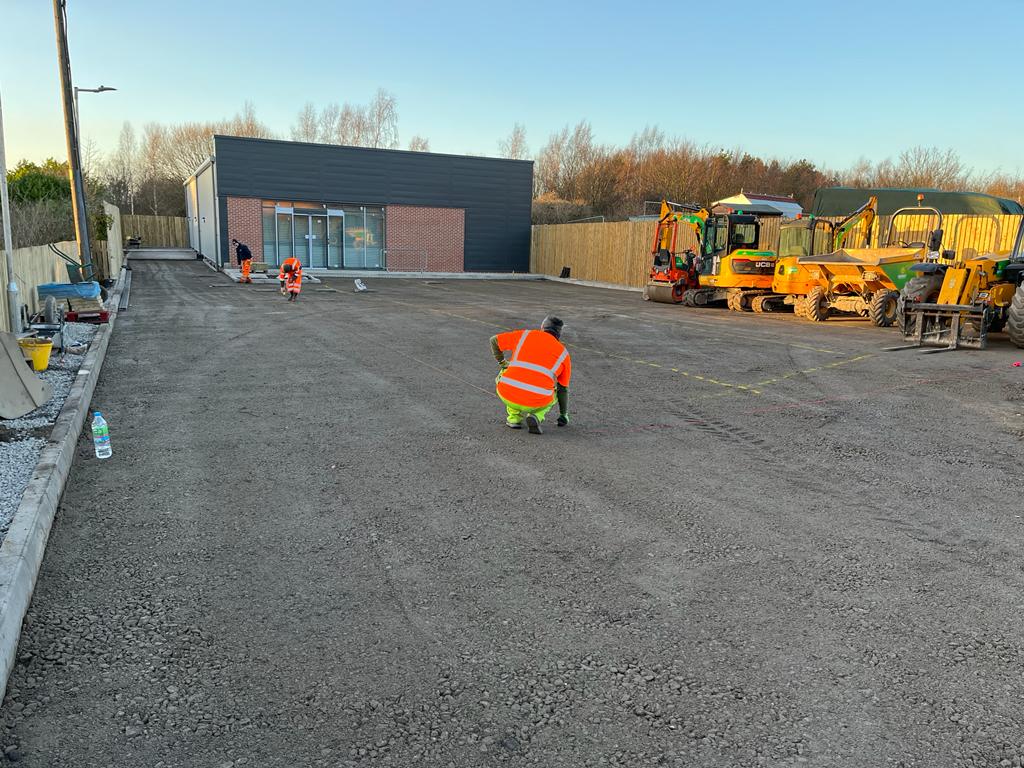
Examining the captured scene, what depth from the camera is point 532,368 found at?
7230 millimetres

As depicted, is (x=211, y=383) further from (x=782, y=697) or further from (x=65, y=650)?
(x=782, y=697)

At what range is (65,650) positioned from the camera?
3.59 metres

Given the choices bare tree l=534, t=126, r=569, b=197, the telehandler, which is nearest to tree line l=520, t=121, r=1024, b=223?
bare tree l=534, t=126, r=569, b=197

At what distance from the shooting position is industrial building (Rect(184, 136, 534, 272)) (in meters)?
34.0

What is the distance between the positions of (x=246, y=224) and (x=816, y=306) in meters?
25.8

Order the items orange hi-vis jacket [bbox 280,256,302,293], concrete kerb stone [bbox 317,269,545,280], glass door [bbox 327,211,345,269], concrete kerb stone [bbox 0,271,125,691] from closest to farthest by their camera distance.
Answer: concrete kerb stone [bbox 0,271,125,691] < orange hi-vis jacket [bbox 280,256,302,293] < concrete kerb stone [bbox 317,269,545,280] < glass door [bbox 327,211,345,269]

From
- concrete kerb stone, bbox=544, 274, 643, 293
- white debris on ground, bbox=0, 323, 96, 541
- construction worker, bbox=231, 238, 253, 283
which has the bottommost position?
white debris on ground, bbox=0, 323, 96, 541

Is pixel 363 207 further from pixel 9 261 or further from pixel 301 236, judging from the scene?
pixel 9 261

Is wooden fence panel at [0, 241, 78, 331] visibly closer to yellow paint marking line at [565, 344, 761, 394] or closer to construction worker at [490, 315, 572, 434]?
construction worker at [490, 315, 572, 434]

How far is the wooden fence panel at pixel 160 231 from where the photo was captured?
55.7m

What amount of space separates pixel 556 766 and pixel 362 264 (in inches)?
1399

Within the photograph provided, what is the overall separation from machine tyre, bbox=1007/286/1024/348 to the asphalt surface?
16.4ft

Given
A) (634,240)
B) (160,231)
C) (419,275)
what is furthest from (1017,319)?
(160,231)

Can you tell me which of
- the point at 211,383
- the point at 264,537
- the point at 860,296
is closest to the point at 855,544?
the point at 264,537
